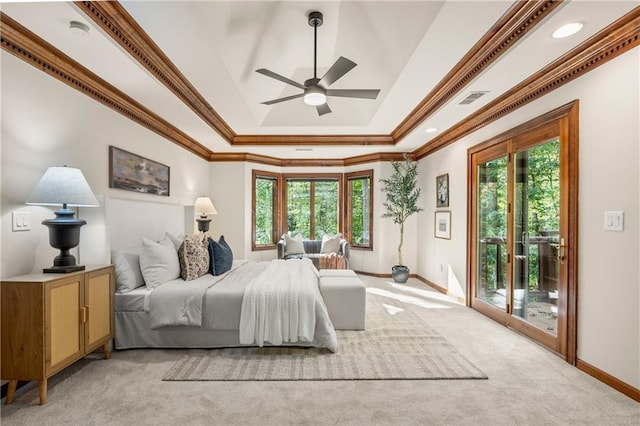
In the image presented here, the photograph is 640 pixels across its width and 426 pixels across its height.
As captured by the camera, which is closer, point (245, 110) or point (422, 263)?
point (245, 110)

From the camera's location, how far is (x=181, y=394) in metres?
2.34

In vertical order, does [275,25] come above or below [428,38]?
above

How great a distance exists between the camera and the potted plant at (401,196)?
6156 mm

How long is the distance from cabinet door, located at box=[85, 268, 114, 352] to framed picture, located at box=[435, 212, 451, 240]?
444cm

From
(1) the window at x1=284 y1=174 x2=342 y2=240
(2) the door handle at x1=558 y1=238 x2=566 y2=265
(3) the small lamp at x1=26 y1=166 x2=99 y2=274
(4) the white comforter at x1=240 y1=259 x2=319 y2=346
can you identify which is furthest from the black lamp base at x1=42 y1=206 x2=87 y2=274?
(1) the window at x1=284 y1=174 x2=342 y2=240

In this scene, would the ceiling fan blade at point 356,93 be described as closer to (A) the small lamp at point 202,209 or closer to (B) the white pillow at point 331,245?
(A) the small lamp at point 202,209

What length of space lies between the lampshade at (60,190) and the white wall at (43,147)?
0.19 m

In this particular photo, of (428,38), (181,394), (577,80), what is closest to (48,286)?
(181,394)

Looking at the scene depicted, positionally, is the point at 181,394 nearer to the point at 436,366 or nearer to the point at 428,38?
the point at 436,366

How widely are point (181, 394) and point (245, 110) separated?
339 cm

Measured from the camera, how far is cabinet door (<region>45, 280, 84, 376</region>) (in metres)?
2.22

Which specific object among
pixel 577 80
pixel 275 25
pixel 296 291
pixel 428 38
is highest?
pixel 275 25

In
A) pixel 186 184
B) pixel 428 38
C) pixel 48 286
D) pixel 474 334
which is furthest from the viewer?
pixel 186 184

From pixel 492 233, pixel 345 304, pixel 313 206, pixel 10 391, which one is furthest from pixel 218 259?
pixel 313 206
